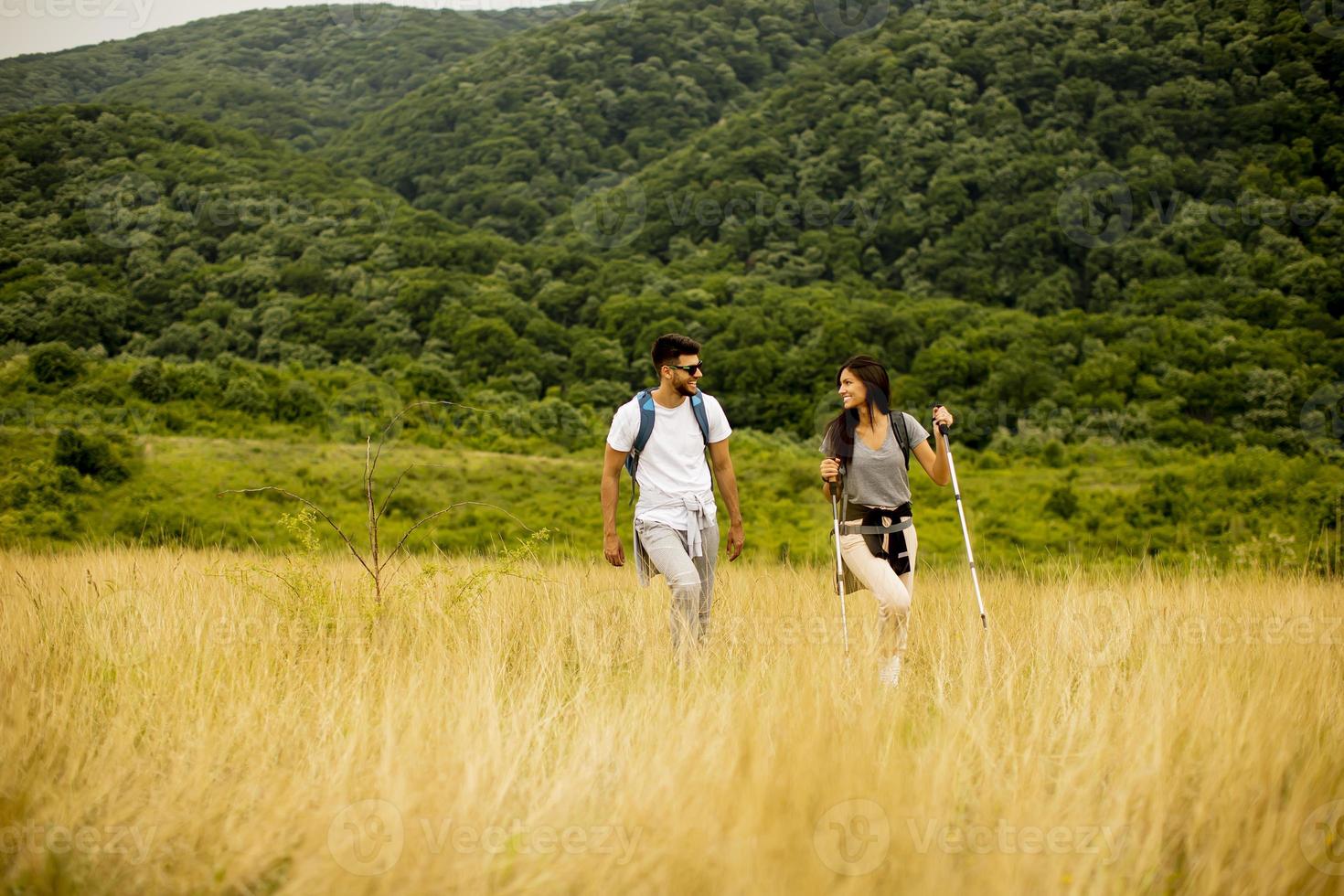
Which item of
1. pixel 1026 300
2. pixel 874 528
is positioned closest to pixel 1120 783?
pixel 874 528

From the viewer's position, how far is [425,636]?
561 centimetres

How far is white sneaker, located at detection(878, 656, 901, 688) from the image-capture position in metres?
4.77

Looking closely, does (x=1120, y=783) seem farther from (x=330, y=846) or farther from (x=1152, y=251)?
(x=1152, y=251)

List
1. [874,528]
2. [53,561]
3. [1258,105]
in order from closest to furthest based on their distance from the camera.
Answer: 1. [874,528]
2. [53,561]
3. [1258,105]

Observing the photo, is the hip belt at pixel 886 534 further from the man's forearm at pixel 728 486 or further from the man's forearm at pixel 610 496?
the man's forearm at pixel 610 496

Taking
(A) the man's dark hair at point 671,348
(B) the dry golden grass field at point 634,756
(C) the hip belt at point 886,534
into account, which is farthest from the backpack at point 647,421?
(B) the dry golden grass field at point 634,756

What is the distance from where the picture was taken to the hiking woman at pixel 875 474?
202 inches

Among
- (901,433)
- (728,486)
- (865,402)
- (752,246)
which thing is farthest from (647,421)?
(752,246)

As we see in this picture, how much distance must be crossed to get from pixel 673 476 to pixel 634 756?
5.93 feet

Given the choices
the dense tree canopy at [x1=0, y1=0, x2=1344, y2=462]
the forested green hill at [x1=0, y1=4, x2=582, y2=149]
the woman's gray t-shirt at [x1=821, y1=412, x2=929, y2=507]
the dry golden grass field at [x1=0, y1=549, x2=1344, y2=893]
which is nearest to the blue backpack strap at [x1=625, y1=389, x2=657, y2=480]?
the woman's gray t-shirt at [x1=821, y1=412, x2=929, y2=507]

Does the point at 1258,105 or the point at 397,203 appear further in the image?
the point at 397,203

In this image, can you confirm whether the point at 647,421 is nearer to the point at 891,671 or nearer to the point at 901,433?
the point at 901,433

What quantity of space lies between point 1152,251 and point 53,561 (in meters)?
62.8

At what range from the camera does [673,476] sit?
16.9ft
